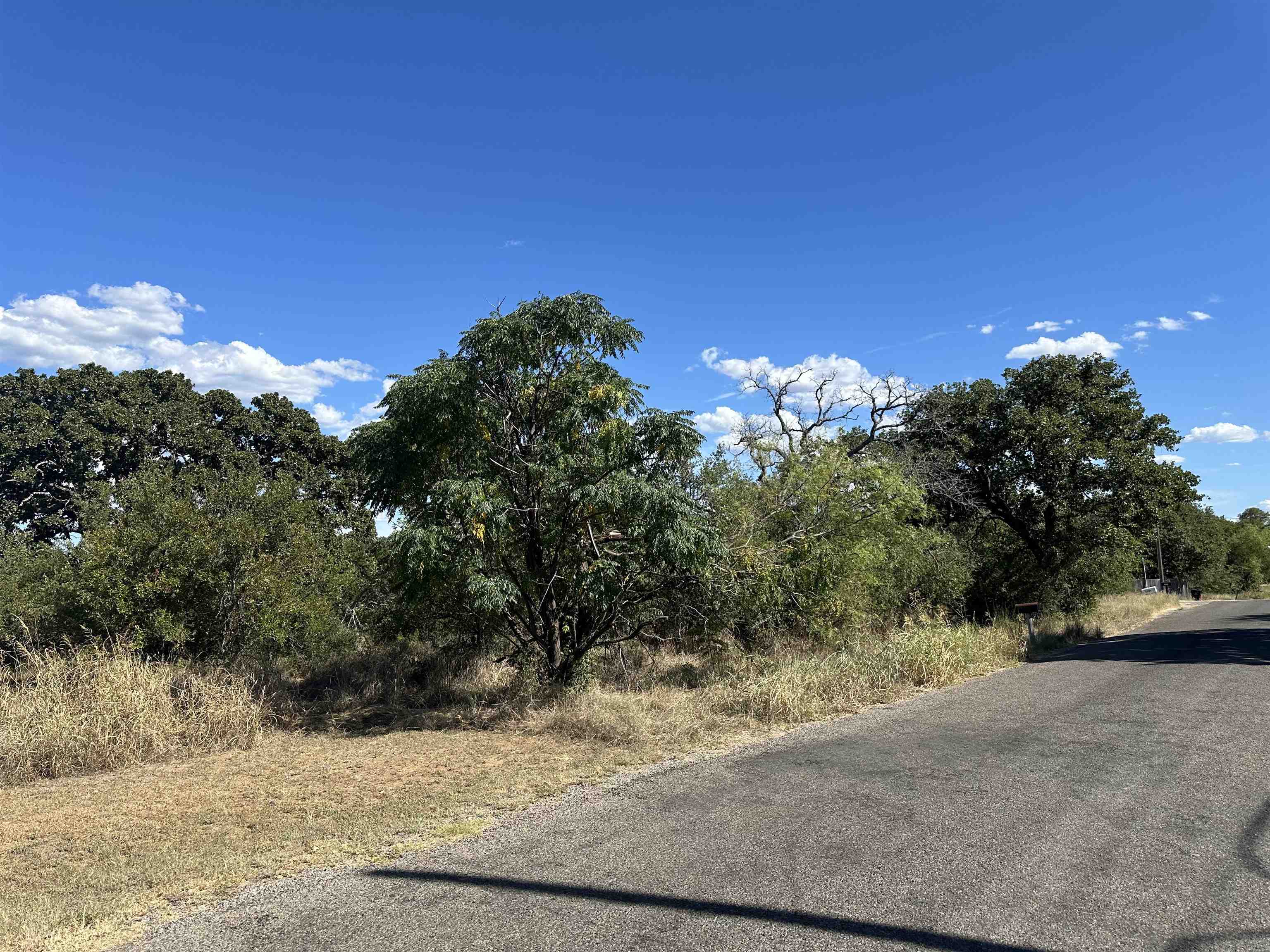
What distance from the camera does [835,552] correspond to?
40.4ft

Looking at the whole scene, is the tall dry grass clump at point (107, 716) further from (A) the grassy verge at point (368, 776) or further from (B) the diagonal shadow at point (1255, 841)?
(B) the diagonal shadow at point (1255, 841)

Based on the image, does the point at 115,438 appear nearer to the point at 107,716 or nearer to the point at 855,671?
the point at 107,716

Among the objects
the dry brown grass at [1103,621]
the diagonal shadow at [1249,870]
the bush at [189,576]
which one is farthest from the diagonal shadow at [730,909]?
the dry brown grass at [1103,621]

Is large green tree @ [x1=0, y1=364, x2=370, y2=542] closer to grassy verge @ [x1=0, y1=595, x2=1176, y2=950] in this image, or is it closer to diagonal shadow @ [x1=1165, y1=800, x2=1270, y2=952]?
grassy verge @ [x1=0, y1=595, x2=1176, y2=950]

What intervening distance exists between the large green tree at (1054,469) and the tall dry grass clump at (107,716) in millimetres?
19175

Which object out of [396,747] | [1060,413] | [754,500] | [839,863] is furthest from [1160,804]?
[1060,413]

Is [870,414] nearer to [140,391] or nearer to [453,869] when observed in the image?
[453,869]

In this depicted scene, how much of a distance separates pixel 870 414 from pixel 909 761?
20.4m

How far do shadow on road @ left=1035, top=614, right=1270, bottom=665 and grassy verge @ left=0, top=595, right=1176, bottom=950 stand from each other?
150 inches

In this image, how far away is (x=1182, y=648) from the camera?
16.1m

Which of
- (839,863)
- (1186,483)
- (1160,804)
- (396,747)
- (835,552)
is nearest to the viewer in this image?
(839,863)

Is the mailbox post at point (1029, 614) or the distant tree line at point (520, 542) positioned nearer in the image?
the distant tree line at point (520, 542)

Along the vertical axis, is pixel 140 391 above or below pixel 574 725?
above

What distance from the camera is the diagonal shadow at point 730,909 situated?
10.8ft
